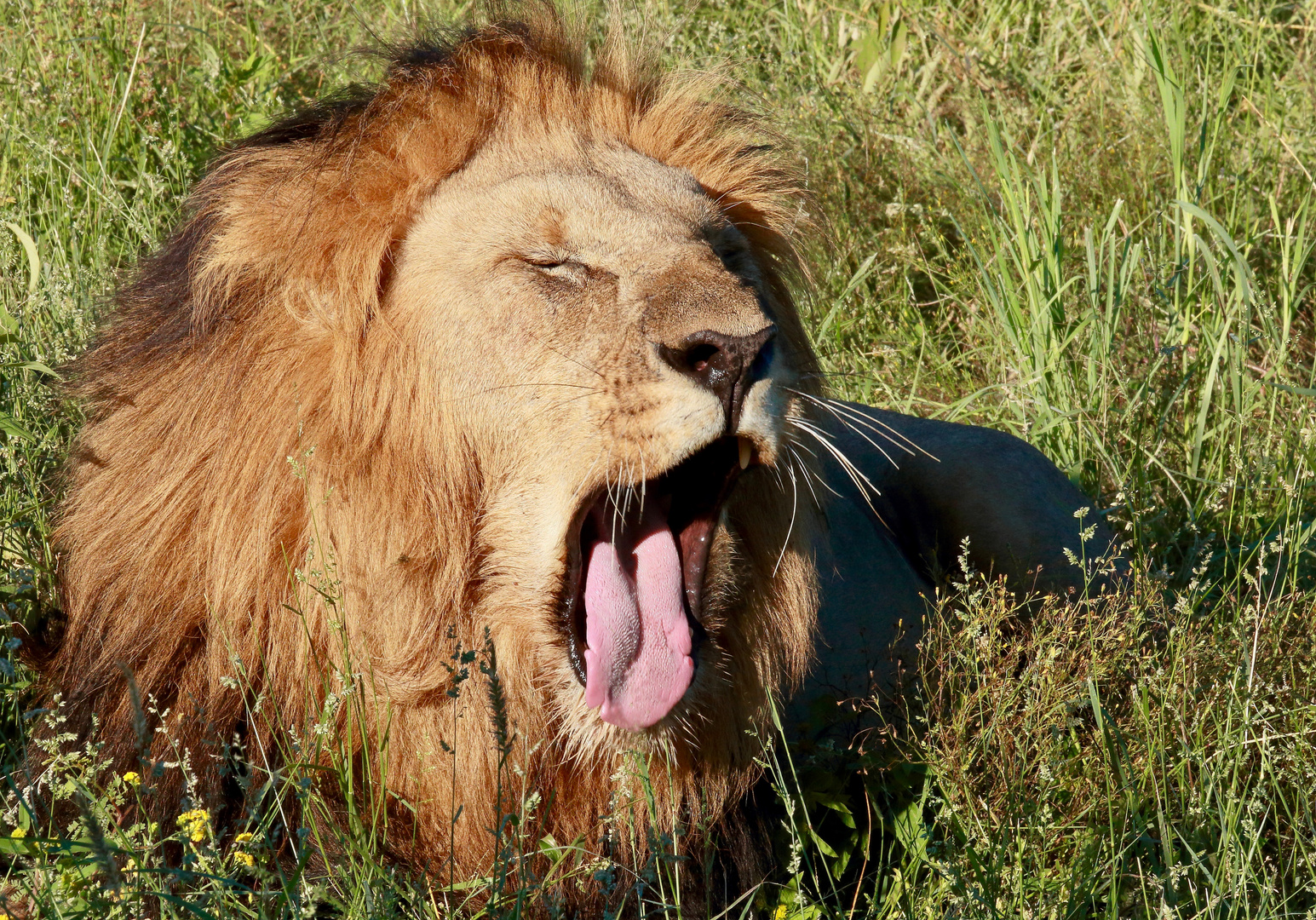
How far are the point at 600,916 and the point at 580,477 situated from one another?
0.90 m

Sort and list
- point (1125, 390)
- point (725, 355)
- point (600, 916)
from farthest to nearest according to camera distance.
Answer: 1. point (1125, 390)
2. point (600, 916)
3. point (725, 355)

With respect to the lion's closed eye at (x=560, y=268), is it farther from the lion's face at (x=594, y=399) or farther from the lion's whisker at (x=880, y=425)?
the lion's whisker at (x=880, y=425)

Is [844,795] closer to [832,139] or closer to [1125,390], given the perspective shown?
[1125,390]

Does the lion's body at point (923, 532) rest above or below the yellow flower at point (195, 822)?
below

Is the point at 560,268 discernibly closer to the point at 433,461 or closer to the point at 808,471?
the point at 433,461

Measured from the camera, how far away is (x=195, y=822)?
222cm

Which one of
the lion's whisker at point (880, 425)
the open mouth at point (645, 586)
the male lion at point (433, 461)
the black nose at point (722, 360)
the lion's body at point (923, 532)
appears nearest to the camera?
the black nose at point (722, 360)

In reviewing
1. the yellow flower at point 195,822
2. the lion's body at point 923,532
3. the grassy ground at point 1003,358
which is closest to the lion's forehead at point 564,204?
the grassy ground at point 1003,358

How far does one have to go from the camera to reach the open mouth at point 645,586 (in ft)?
8.24

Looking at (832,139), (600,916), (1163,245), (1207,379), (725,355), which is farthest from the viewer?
(832,139)

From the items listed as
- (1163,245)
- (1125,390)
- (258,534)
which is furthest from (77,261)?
(1163,245)

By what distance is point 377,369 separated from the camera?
8.05 ft

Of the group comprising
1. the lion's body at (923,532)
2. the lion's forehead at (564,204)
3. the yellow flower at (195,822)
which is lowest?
the lion's body at (923,532)

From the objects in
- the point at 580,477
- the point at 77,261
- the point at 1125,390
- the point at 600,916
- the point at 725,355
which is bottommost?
the point at 600,916
